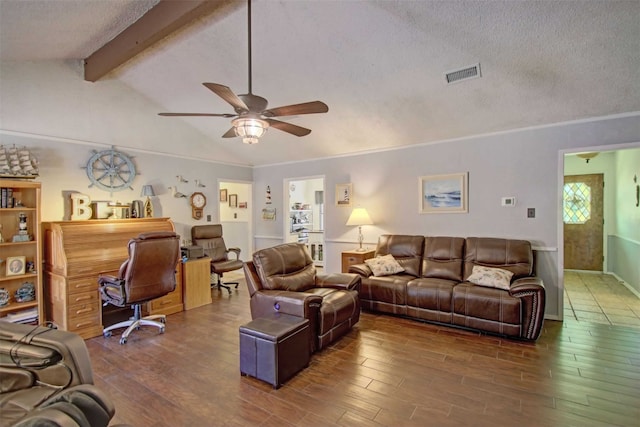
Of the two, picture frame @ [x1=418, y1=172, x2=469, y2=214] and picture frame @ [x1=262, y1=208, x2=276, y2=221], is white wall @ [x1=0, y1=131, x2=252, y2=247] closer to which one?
picture frame @ [x1=262, y1=208, x2=276, y2=221]

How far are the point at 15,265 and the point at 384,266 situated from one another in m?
4.43

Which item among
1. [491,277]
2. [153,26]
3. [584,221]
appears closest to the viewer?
[153,26]

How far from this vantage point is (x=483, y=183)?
4.48 meters

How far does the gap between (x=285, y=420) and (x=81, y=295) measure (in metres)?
2.90

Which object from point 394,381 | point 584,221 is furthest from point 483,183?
point 584,221

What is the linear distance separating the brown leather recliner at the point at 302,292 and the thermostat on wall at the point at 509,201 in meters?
2.31

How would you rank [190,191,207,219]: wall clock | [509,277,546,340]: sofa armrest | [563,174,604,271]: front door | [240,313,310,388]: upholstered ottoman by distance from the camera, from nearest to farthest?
[240,313,310,388]: upholstered ottoman
[509,277,546,340]: sofa armrest
[190,191,207,219]: wall clock
[563,174,604,271]: front door

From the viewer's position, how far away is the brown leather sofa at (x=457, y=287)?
10.9 feet

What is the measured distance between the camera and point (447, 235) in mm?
4773

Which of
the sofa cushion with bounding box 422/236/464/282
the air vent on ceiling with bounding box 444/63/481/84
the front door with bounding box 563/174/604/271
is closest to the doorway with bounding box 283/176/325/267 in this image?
the sofa cushion with bounding box 422/236/464/282

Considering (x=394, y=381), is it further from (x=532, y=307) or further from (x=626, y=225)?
(x=626, y=225)

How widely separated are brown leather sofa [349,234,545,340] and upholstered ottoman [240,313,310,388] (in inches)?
66.4

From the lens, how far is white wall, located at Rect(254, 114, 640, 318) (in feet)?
13.0

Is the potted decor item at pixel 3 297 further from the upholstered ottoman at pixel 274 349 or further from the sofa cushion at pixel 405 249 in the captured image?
the sofa cushion at pixel 405 249
